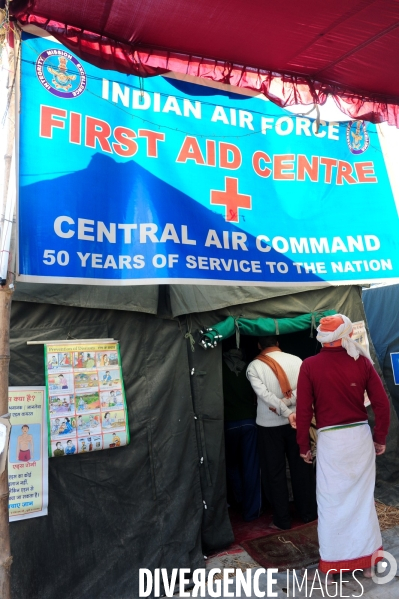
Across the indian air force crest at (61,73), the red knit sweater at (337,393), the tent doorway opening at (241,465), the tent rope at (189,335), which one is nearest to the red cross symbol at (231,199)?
the indian air force crest at (61,73)

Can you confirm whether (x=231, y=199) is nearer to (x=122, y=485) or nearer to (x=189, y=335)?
(x=189, y=335)

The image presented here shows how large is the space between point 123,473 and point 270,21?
3.30 metres

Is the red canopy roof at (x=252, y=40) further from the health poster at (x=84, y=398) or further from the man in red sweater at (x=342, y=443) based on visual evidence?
the health poster at (x=84, y=398)

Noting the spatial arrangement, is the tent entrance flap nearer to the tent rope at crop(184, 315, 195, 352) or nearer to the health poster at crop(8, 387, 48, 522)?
the tent rope at crop(184, 315, 195, 352)

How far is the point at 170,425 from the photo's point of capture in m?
3.95

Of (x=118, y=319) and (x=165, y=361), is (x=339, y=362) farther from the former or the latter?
(x=118, y=319)

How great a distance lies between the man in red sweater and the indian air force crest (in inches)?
95.0

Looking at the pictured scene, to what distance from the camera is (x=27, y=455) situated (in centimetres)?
318

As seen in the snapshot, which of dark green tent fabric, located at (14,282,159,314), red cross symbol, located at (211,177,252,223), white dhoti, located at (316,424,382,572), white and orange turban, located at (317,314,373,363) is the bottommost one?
white dhoti, located at (316,424,382,572)

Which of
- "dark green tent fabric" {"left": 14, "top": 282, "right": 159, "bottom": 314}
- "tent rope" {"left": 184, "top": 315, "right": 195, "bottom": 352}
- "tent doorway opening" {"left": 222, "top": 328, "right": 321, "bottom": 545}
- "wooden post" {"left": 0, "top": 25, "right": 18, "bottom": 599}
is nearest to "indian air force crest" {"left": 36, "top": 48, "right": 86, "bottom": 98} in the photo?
"wooden post" {"left": 0, "top": 25, "right": 18, "bottom": 599}

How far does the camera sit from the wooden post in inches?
77.3

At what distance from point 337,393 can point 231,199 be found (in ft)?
5.65

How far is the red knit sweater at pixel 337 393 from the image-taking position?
3.51 m

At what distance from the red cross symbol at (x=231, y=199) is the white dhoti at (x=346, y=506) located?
1.85m
